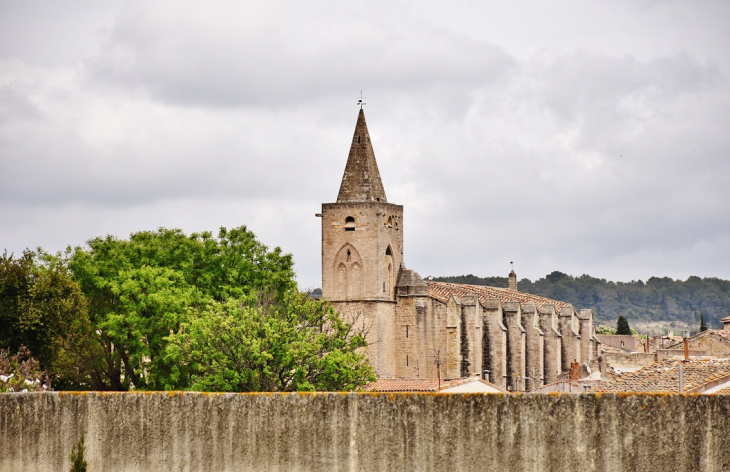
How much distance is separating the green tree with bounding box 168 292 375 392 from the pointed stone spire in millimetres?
26870

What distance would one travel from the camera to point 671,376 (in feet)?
107

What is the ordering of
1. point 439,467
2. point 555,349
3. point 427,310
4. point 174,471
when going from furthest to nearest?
1. point 555,349
2. point 427,310
3. point 174,471
4. point 439,467

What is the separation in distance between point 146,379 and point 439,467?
34.9 meters

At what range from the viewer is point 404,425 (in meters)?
13.7

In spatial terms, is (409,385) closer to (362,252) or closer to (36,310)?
(362,252)

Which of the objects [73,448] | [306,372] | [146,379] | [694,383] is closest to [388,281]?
[146,379]

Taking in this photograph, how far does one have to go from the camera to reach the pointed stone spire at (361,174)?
224 ft

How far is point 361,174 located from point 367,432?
180ft

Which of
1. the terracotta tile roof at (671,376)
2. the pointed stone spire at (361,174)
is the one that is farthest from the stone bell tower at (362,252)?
the terracotta tile roof at (671,376)

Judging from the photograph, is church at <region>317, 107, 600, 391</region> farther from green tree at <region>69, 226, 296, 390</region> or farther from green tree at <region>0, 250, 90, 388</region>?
green tree at <region>0, 250, 90, 388</region>

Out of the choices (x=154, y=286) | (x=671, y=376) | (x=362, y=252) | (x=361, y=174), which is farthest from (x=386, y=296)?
(x=671, y=376)

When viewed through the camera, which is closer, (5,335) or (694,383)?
(694,383)

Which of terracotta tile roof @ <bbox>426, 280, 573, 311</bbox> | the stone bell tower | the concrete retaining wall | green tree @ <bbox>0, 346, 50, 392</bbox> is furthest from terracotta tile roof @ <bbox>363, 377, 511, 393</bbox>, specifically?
the concrete retaining wall

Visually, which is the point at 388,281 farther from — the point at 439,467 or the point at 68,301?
the point at 439,467
